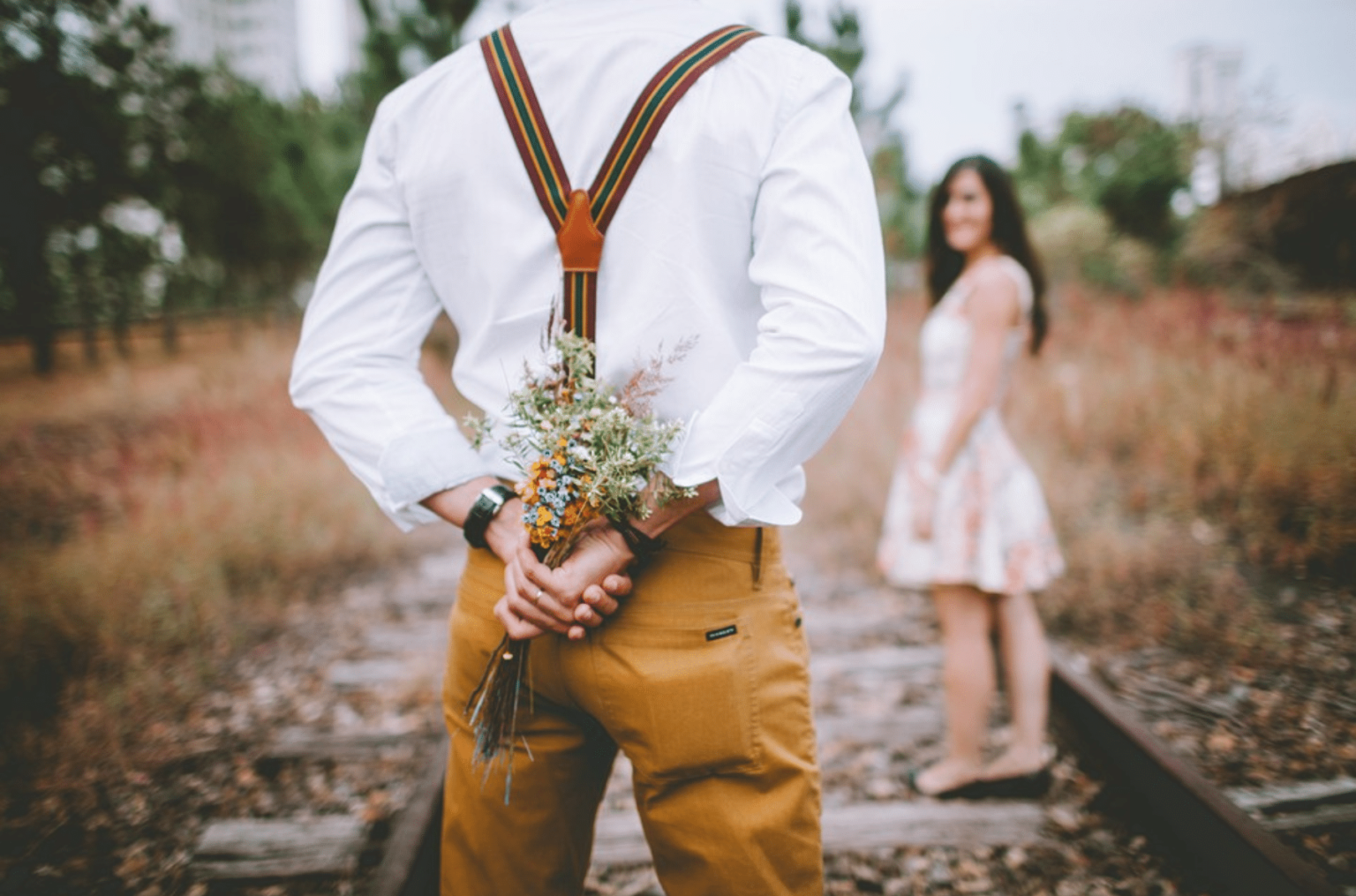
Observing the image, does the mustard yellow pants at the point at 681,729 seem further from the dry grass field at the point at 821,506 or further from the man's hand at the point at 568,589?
the dry grass field at the point at 821,506

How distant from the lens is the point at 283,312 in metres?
16.7

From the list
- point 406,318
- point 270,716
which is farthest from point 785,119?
point 270,716

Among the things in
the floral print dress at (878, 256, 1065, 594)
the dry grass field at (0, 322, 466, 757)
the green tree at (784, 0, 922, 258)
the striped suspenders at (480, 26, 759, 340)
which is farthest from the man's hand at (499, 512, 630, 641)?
the green tree at (784, 0, 922, 258)

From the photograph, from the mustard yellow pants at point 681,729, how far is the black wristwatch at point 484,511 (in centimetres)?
6

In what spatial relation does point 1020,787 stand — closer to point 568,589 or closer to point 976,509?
point 976,509

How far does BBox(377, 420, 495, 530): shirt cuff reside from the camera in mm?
1321

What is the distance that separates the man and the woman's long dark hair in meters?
1.95

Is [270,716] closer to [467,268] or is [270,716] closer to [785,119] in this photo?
[467,268]

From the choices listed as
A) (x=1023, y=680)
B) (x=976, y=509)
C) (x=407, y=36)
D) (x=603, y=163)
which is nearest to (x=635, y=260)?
(x=603, y=163)

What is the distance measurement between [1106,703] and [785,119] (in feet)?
9.56

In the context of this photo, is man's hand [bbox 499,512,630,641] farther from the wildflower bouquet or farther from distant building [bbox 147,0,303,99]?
distant building [bbox 147,0,303,99]

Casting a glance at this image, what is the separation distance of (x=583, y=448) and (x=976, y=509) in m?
2.10

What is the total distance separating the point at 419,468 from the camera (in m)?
1.32

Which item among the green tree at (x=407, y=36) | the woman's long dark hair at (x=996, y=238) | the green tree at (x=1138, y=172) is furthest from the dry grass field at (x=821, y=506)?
the green tree at (x=1138, y=172)
